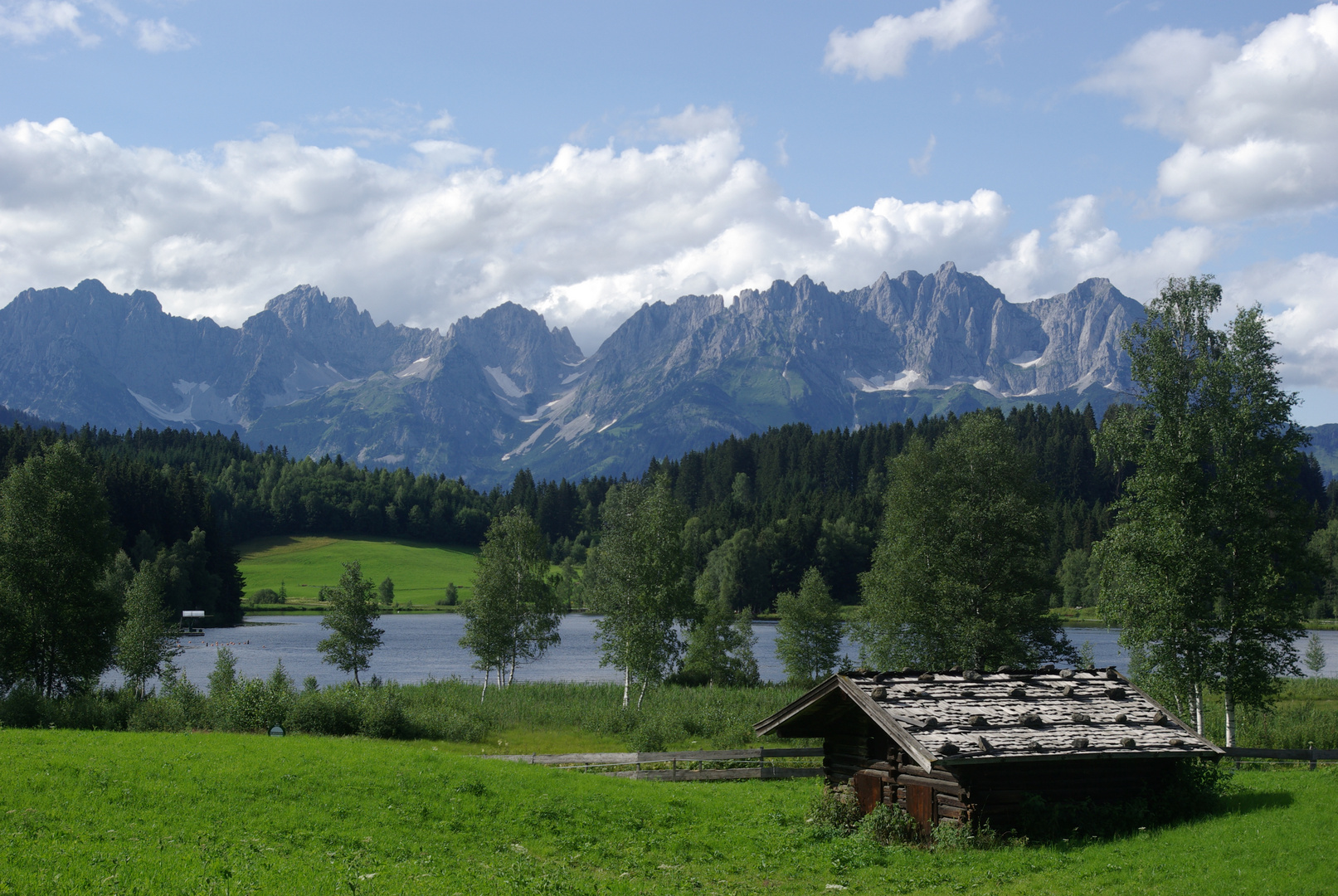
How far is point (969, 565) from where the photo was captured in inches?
1834

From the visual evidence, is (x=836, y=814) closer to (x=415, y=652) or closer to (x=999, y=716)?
(x=999, y=716)

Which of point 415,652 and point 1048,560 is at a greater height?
point 1048,560

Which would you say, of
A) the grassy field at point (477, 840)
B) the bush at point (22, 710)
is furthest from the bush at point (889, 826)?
the bush at point (22, 710)

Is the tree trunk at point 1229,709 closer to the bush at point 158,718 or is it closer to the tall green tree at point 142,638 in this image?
the bush at point 158,718

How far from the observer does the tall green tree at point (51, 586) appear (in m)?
45.4

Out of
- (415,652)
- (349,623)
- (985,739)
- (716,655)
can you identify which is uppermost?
(985,739)

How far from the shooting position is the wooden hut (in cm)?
2173

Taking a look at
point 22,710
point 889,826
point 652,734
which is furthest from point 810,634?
point 22,710

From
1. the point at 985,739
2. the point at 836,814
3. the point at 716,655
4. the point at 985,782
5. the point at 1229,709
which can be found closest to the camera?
the point at 985,739

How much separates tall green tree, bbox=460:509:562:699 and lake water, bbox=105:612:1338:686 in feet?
19.7

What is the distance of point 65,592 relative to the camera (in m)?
46.6

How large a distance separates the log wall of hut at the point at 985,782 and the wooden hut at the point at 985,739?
3 centimetres

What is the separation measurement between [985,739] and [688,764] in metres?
15.2

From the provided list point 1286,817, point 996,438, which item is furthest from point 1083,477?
point 1286,817
